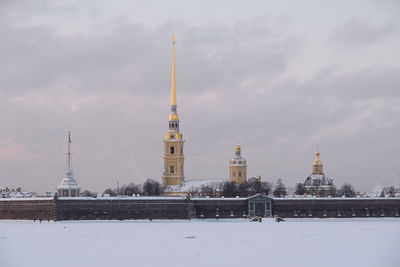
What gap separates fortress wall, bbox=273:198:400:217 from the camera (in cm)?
9469

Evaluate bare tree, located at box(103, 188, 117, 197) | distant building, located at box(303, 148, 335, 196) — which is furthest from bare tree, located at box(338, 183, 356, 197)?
bare tree, located at box(103, 188, 117, 197)

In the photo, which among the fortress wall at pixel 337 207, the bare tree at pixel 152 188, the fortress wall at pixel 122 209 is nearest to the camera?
the fortress wall at pixel 122 209

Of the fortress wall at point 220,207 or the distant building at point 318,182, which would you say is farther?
the distant building at point 318,182

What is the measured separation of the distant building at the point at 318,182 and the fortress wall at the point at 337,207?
26.4 m

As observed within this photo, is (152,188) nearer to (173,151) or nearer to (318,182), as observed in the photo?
(173,151)

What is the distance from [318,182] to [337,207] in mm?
33089

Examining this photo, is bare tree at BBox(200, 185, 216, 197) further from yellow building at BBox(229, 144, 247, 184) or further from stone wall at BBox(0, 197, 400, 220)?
stone wall at BBox(0, 197, 400, 220)

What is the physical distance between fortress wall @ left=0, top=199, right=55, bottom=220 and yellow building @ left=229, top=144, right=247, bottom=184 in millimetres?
45513

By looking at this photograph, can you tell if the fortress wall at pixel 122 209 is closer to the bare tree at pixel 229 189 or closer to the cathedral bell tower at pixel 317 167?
the bare tree at pixel 229 189

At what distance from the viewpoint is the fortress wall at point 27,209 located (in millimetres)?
86938

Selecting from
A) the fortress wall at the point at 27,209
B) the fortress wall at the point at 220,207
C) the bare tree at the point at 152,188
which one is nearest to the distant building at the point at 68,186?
the fortress wall at the point at 27,209
